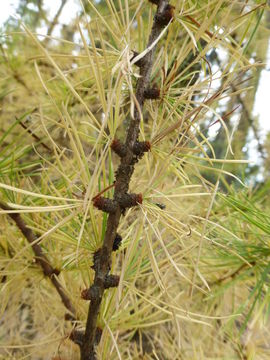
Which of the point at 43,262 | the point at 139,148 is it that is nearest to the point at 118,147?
the point at 139,148

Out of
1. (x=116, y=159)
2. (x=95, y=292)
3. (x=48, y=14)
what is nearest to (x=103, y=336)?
(x=95, y=292)

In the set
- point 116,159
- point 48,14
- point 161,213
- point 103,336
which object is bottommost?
point 103,336

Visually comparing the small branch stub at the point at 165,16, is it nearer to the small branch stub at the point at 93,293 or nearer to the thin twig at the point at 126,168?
the thin twig at the point at 126,168

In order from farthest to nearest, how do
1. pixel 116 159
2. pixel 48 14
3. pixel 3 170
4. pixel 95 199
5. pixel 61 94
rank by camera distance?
pixel 48 14
pixel 116 159
pixel 61 94
pixel 3 170
pixel 95 199

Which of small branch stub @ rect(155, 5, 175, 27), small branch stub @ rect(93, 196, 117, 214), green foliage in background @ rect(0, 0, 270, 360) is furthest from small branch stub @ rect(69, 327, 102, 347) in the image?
small branch stub @ rect(155, 5, 175, 27)

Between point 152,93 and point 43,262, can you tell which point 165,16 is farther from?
point 43,262

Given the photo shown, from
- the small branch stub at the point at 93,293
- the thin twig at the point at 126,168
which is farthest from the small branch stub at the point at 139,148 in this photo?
the small branch stub at the point at 93,293

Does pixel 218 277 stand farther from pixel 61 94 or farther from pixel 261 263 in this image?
pixel 61 94
